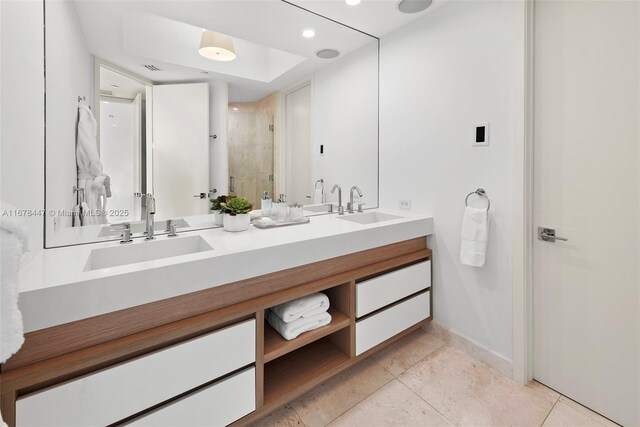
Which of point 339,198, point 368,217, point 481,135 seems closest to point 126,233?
point 339,198

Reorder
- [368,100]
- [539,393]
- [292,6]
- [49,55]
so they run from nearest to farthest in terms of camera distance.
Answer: [49,55] → [539,393] → [292,6] → [368,100]

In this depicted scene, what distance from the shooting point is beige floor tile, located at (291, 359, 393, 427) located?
1495 mm

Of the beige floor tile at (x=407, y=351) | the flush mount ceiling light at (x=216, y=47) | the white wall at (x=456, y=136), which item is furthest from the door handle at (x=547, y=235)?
the flush mount ceiling light at (x=216, y=47)

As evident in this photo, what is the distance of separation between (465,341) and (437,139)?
52.8 inches

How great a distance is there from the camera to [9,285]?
61 cm

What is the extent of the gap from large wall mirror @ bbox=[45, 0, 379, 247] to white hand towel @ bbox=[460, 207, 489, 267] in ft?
3.34

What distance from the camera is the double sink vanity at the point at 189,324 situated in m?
0.91

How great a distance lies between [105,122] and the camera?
1400 millimetres

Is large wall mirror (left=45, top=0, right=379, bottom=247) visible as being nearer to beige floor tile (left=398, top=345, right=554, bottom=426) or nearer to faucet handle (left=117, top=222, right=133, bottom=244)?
faucet handle (left=117, top=222, right=133, bottom=244)

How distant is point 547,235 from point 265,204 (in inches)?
63.4

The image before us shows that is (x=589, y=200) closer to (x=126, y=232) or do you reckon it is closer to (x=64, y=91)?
(x=126, y=232)

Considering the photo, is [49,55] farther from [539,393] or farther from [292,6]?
[539,393]

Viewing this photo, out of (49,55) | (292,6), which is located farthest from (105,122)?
(292,6)

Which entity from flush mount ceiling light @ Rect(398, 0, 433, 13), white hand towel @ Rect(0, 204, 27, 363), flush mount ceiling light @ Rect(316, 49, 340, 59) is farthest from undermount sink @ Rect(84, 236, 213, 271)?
flush mount ceiling light @ Rect(398, 0, 433, 13)
